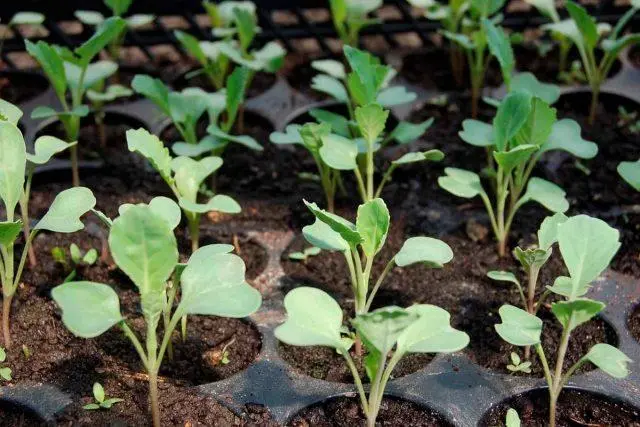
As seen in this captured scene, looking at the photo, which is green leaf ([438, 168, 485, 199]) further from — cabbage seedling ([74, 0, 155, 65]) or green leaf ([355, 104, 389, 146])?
cabbage seedling ([74, 0, 155, 65])

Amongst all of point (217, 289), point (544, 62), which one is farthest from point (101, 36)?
point (544, 62)

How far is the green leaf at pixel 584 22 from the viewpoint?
1.72 meters

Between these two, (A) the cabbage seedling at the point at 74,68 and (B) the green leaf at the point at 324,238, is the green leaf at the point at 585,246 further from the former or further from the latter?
(A) the cabbage seedling at the point at 74,68

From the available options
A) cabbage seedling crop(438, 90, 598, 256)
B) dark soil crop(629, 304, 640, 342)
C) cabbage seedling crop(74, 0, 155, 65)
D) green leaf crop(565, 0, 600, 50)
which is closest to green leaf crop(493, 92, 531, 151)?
cabbage seedling crop(438, 90, 598, 256)

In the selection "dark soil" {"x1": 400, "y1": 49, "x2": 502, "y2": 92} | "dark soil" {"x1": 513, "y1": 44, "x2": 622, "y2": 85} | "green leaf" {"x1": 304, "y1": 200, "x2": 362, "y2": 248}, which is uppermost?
"green leaf" {"x1": 304, "y1": 200, "x2": 362, "y2": 248}

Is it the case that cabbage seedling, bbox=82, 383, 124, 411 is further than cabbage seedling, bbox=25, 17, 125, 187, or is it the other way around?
cabbage seedling, bbox=25, 17, 125, 187

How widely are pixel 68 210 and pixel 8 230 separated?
0.10 meters

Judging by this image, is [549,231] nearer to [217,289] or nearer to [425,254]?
[425,254]

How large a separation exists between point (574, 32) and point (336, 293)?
80 centimetres

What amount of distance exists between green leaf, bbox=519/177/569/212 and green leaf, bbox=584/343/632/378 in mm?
372

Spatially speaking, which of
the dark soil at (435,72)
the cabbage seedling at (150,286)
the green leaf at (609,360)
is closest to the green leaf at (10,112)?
the cabbage seedling at (150,286)

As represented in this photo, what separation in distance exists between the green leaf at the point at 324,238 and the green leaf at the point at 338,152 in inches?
8.6

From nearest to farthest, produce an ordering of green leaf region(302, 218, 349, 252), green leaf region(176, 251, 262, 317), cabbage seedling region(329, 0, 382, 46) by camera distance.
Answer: green leaf region(176, 251, 262, 317) < green leaf region(302, 218, 349, 252) < cabbage seedling region(329, 0, 382, 46)

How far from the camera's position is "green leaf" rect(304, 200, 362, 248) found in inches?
41.0
